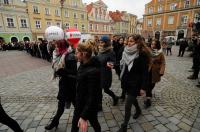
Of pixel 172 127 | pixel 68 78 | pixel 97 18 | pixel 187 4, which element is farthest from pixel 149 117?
pixel 97 18

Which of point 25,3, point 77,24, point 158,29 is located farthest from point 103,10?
point 25,3

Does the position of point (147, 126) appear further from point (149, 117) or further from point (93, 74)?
point (93, 74)

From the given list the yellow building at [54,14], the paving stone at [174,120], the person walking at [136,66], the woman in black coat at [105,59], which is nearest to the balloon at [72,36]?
the woman in black coat at [105,59]

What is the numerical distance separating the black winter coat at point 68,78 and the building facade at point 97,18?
128 feet

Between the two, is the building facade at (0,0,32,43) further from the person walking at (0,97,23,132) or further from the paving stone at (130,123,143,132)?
the paving stone at (130,123,143,132)

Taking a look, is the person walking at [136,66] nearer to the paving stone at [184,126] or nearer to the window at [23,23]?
the paving stone at [184,126]

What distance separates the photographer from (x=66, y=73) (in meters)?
2.54

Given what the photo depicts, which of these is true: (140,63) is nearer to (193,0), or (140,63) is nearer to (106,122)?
(106,122)

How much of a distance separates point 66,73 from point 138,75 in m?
1.41

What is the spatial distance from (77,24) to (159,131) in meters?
38.1

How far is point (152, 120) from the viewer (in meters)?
3.14

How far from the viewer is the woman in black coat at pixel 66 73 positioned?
2508 mm

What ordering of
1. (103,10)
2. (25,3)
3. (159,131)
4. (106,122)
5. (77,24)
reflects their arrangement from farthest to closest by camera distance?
1. (103,10)
2. (77,24)
3. (25,3)
4. (106,122)
5. (159,131)

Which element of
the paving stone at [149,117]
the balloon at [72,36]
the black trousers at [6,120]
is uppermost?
the balloon at [72,36]
